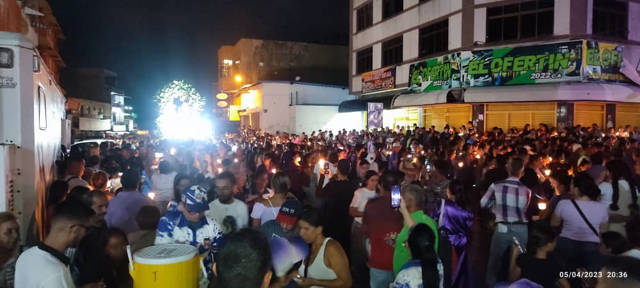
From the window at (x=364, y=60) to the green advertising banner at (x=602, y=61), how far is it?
1561 centimetres

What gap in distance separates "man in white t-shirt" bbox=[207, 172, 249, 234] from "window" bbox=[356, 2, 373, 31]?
2916cm

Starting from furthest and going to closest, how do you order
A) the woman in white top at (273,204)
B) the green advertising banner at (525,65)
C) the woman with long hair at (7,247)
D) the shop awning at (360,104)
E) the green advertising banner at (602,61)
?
the shop awning at (360,104)
the green advertising banner at (525,65)
the green advertising banner at (602,61)
the woman in white top at (273,204)
the woman with long hair at (7,247)

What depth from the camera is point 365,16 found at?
33062 mm

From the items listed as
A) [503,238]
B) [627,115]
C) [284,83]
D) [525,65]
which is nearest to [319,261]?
[503,238]

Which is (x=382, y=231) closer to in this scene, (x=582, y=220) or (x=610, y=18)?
(x=582, y=220)

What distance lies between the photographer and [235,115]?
48.7m

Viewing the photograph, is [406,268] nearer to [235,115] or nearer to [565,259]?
[565,259]

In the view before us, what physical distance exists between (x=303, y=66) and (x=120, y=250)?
4314cm

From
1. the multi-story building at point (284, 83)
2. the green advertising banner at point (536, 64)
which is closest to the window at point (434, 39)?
the green advertising banner at point (536, 64)

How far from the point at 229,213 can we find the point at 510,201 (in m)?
3.69

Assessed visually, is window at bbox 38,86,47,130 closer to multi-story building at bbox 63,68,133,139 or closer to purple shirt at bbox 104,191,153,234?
purple shirt at bbox 104,191,153,234

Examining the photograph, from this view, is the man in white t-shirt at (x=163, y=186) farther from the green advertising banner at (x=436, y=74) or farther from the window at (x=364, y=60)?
the window at (x=364, y=60)

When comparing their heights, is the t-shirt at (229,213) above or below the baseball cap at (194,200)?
below

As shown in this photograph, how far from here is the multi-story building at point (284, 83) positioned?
37875 mm
